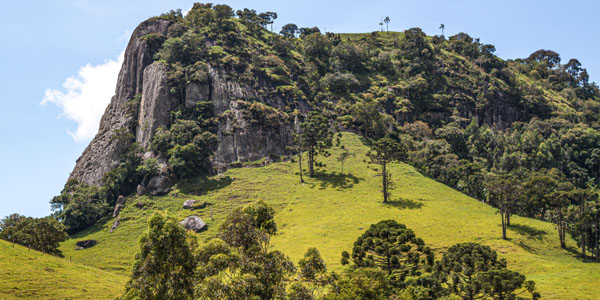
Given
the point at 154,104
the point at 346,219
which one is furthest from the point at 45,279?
the point at 154,104

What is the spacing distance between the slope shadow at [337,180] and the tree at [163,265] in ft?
234

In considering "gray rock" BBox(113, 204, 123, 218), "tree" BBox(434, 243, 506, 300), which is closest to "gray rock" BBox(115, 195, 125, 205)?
"gray rock" BBox(113, 204, 123, 218)

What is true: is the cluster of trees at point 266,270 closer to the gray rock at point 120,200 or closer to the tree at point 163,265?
the tree at point 163,265

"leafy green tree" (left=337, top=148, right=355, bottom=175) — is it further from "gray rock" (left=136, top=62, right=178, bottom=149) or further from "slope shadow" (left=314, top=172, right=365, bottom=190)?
"gray rock" (left=136, top=62, right=178, bottom=149)

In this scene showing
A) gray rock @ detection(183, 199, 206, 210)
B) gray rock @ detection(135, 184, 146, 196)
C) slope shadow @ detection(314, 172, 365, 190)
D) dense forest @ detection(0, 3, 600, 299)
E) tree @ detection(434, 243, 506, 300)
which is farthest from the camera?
gray rock @ detection(135, 184, 146, 196)

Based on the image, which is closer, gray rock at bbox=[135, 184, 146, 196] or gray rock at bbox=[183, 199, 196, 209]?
gray rock at bbox=[183, 199, 196, 209]

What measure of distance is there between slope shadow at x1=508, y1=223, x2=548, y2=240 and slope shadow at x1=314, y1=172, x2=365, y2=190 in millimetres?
40622

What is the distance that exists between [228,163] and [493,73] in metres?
151

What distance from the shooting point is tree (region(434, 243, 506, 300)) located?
46750mm

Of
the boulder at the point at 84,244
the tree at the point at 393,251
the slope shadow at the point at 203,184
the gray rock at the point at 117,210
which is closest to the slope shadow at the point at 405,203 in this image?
the tree at the point at 393,251

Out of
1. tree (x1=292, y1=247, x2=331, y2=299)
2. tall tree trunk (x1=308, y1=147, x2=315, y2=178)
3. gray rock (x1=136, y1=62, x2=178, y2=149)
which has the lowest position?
tree (x1=292, y1=247, x2=331, y2=299)

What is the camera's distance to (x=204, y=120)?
427 feet

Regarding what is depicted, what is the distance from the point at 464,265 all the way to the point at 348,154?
75.8 metres

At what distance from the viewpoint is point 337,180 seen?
10875 centimetres
